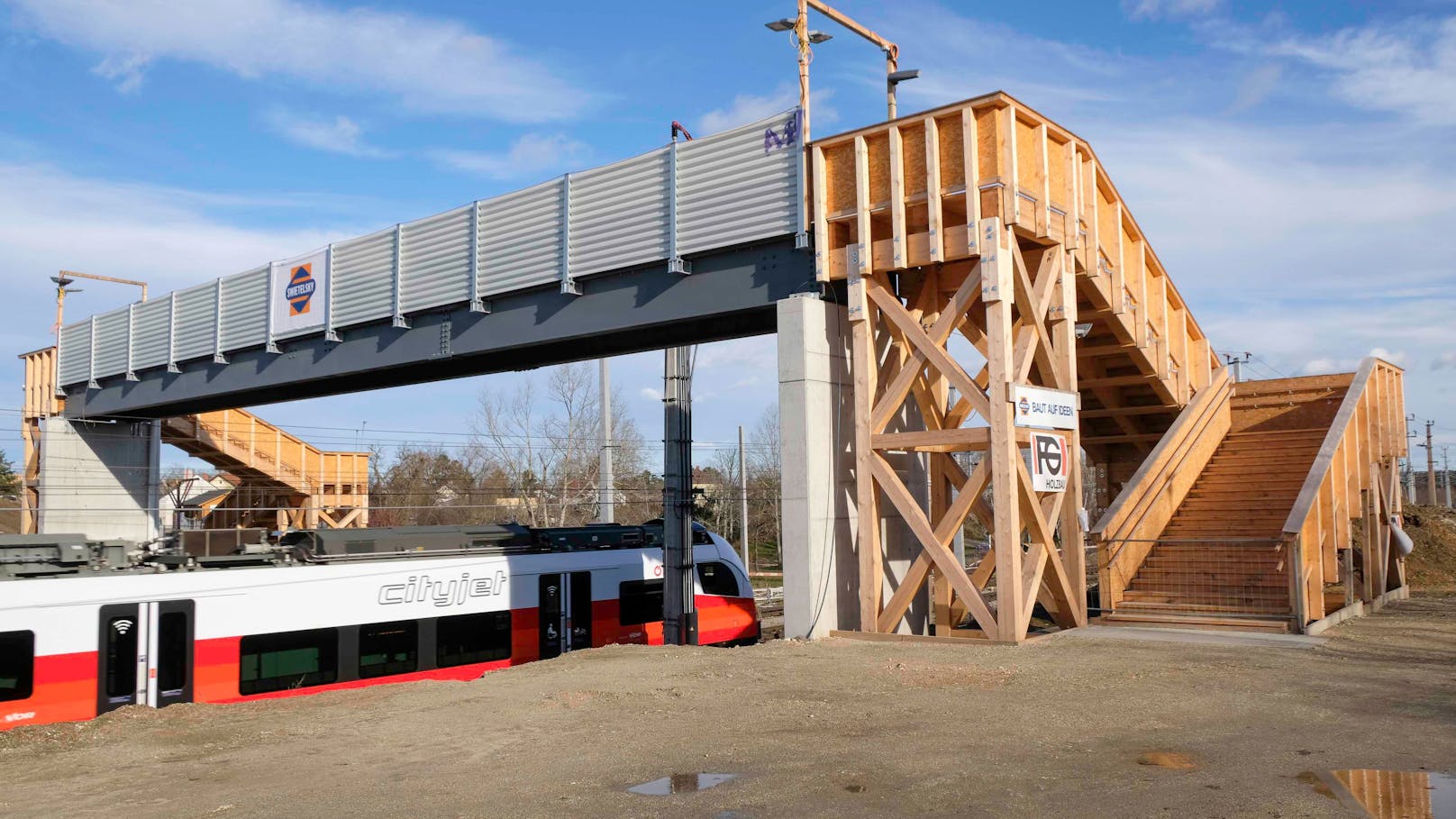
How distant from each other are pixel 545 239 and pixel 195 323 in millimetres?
11623

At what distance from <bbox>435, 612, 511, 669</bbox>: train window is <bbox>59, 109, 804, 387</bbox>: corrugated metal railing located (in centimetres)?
541

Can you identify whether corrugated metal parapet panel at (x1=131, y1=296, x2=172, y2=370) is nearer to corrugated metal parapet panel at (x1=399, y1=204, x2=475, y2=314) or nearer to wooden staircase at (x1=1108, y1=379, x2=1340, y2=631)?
corrugated metal parapet panel at (x1=399, y1=204, x2=475, y2=314)

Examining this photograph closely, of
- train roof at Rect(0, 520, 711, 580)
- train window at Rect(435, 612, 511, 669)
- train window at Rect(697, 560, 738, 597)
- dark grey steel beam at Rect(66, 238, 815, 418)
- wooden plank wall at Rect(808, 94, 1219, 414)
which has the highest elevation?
wooden plank wall at Rect(808, 94, 1219, 414)

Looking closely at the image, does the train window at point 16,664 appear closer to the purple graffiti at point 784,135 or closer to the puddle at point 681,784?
the puddle at point 681,784

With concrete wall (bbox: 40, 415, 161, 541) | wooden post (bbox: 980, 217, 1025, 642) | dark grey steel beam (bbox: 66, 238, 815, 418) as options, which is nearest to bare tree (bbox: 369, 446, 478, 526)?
concrete wall (bbox: 40, 415, 161, 541)

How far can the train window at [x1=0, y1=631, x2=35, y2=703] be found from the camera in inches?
486

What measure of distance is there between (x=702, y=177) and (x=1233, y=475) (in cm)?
1056

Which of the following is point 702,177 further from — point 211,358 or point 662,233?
point 211,358

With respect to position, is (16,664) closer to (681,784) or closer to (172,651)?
(172,651)

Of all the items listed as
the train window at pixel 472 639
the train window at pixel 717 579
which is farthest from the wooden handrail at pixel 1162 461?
the train window at pixel 472 639

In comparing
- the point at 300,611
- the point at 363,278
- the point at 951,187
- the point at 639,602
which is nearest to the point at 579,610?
the point at 639,602

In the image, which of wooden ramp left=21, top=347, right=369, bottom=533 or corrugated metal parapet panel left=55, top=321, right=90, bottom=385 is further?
wooden ramp left=21, top=347, right=369, bottom=533

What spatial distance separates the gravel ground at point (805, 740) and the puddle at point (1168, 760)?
0.03 m

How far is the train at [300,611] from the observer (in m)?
12.8
